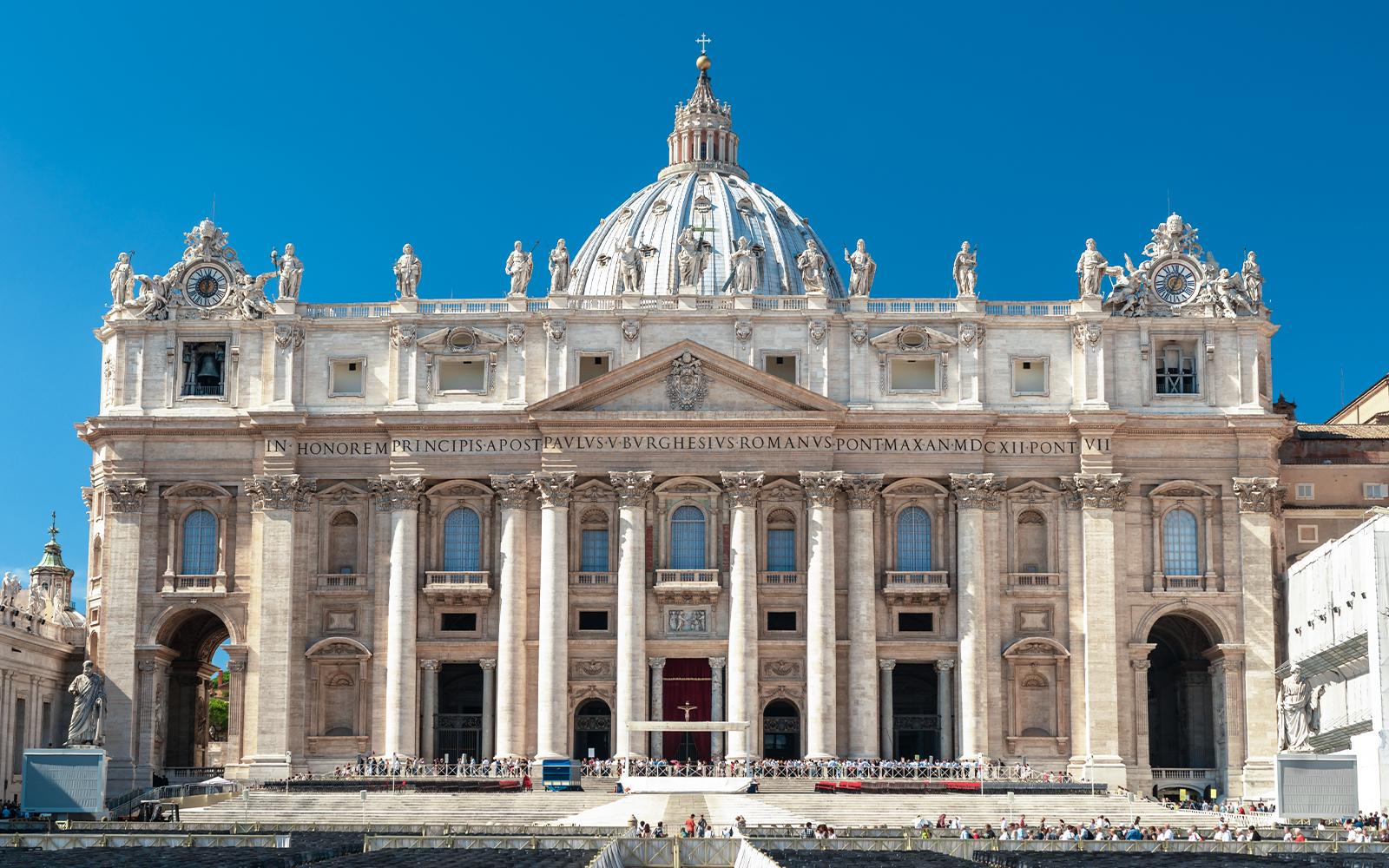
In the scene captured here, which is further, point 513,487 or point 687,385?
point 513,487

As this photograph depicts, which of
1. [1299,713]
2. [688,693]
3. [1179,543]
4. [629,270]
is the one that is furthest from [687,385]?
[1299,713]

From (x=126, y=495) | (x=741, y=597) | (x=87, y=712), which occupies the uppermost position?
(x=126, y=495)

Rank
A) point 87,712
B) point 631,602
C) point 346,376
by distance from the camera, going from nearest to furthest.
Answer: point 87,712, point 631,602, point 346,376

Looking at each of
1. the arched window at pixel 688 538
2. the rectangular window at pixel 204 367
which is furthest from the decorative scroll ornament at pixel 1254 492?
the rectangular window at pixel 204 367

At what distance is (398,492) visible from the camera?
84.4 m

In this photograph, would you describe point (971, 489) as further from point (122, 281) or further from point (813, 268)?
point (122, 281)

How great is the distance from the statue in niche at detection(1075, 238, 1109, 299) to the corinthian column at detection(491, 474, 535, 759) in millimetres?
25911

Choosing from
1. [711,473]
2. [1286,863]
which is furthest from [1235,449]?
[1286,863]

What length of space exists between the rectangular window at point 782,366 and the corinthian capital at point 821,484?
464cm

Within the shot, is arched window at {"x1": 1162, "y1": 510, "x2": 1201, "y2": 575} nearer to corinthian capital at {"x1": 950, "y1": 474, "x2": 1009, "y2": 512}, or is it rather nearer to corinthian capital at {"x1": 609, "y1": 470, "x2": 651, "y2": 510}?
corinthian capital at {"x1": 950, "y1": 474, "x2": 1009, "y2": 512}

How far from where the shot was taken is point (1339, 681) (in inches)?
2997

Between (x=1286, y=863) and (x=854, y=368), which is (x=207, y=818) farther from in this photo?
(x=1286, y=863)

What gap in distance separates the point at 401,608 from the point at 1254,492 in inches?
1464

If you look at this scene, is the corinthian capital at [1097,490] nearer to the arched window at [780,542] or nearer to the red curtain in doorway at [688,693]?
the arched window at [780,542]
